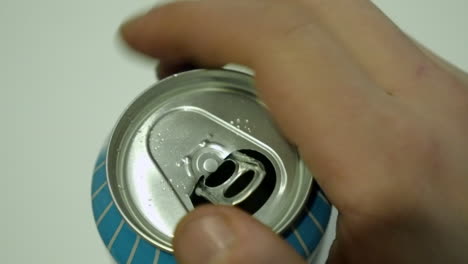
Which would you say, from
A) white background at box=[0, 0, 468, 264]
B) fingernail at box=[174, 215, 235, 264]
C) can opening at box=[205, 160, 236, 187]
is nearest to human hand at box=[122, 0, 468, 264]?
fingernail at box=[174, 215, 235, 264]

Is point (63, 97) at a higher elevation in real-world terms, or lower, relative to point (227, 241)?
higher

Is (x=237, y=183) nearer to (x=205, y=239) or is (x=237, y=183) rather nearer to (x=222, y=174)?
(x=222, y=174)

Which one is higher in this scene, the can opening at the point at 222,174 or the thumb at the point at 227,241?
the can opening at the point at 222,174

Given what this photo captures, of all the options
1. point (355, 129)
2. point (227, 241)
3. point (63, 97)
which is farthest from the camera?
point (63, 97)

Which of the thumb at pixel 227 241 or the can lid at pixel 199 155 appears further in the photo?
the can lid at pixel 199 155

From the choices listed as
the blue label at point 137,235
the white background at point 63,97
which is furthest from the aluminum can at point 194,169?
the white background at point 63,97

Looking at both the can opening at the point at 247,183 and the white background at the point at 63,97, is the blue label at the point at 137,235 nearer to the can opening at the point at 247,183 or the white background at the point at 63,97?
the can opening at the point at 247,183

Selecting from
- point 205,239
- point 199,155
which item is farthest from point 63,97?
point 205,239
